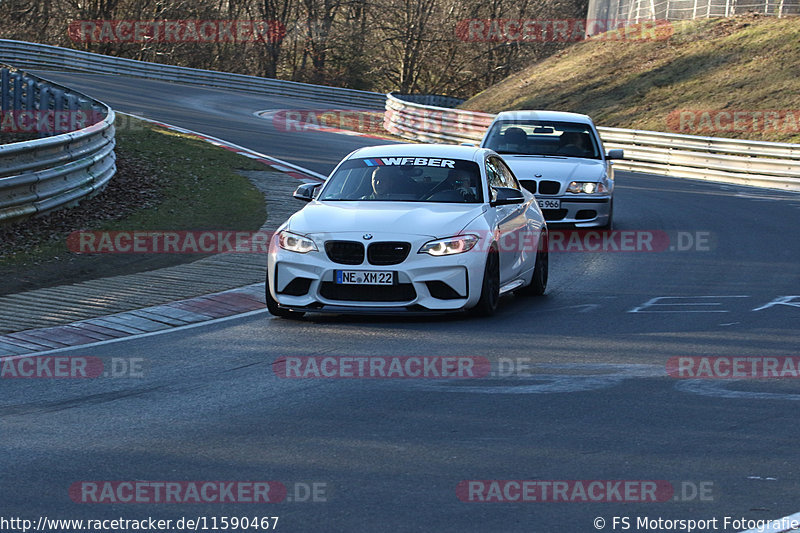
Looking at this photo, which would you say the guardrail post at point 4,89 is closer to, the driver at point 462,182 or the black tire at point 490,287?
the driver at point 462,182

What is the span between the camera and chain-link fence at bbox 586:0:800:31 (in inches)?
1751

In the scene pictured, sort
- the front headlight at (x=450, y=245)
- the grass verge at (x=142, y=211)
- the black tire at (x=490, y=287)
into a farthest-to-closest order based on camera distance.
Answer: the grass verge at (x=142, y=211) → the black tire at (x=490, y=287) → the front headlight at (x=450, y=245)

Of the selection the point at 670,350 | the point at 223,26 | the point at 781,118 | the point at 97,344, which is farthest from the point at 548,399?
the point at 223,26

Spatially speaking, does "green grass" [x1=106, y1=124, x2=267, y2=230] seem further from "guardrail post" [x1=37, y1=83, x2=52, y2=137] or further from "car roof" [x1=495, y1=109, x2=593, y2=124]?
"car roof" [x1=495, y1=109, x2=593, y2=124]

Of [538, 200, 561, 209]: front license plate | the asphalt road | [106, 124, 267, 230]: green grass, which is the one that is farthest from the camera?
[538, 200, 561, 209]: front license plate

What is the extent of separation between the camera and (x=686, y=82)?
1615 inches

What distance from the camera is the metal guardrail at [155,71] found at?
48.3 m

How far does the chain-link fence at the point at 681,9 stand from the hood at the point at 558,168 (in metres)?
31.0

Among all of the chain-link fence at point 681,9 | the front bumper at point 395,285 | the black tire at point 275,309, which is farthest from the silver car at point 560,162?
the chain-link fence at point 681,9

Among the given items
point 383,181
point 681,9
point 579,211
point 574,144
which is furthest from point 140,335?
point 681,9

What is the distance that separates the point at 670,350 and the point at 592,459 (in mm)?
3136

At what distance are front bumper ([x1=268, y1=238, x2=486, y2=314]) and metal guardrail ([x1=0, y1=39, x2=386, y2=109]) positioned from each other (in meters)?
41.6

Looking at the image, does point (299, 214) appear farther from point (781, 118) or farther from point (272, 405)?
point (781, 118)

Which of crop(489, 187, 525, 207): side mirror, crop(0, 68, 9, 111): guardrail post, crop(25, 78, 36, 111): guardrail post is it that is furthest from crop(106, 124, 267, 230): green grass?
crop(489, 187, 525, 207): side mirror
